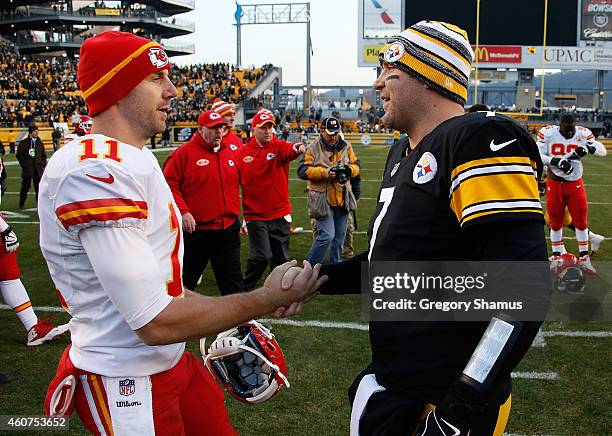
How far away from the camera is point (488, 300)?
192 centimetres

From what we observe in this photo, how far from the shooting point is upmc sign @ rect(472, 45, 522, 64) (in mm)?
38875

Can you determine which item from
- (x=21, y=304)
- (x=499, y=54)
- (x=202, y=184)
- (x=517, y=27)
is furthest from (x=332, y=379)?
(x=499, y=54)

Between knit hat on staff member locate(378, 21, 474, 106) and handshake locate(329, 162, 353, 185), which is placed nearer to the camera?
knit hat on staff member locate(378, 21, 474, 106)

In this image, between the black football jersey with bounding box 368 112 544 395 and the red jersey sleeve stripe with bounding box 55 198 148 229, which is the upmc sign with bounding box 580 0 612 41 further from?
the red jersey sleeve stripe with bounding box 55 198 148 229

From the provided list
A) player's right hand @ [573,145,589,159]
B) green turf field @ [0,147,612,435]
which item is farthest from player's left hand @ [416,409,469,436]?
player's right hand @ [573,145,589,159]

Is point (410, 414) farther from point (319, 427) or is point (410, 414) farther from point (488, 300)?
point (319, 427)

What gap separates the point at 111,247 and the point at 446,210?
3.39 feet

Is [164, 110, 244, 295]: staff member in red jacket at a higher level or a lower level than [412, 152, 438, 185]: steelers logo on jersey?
lower

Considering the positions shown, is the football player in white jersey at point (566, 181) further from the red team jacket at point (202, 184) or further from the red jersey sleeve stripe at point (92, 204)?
the red jersey sleeve stripe at point (92, 204)

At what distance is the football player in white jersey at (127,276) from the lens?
75.6 inches

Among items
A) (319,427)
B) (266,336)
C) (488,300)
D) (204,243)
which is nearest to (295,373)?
(319,427)

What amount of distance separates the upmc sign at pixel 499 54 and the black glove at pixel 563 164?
32.8 meters

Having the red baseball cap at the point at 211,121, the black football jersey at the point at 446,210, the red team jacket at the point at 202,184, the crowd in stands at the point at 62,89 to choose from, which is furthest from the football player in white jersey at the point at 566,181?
the crowd in stands at the point at 62,89

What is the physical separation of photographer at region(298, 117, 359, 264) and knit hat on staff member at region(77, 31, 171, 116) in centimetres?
562
